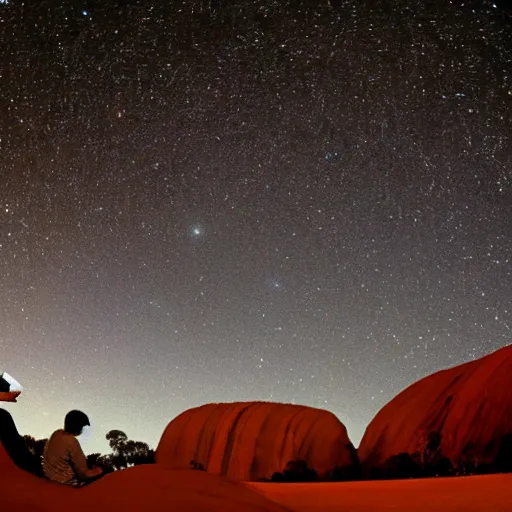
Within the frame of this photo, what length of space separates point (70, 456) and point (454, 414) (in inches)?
411

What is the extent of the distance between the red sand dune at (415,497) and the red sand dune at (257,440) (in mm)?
9563

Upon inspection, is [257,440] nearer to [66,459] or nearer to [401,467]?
[401,467]

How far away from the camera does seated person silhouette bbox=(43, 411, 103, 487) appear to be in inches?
208

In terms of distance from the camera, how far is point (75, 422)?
5.27 m

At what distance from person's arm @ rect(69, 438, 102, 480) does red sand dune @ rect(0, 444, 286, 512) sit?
12cm

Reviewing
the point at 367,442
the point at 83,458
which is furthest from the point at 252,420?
the point at 83,458

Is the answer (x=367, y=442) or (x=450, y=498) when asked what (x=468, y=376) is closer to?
(x=367, y=442)

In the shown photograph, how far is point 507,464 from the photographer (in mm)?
12273

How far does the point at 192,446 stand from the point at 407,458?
31.9ft

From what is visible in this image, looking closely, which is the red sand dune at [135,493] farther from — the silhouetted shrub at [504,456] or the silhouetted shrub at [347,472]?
the silhouetted shrub at [347,472]

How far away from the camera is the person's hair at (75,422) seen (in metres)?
5.26

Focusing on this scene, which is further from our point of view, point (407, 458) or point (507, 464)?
point (407, 458)

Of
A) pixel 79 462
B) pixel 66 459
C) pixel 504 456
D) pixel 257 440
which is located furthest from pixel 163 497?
pixel 257 440

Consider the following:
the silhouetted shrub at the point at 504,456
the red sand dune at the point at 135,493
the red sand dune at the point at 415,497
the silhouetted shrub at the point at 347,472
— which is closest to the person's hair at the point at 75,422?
the red sand dune at the point at 135,493
